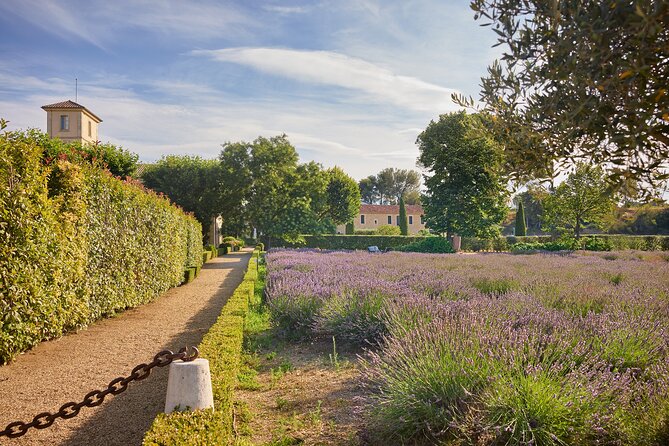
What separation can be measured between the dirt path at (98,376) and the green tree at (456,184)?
24472 mm

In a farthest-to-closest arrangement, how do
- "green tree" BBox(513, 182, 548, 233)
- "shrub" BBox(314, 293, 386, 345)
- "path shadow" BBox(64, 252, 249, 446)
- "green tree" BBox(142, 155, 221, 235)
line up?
"green tree" BBox(513, 182, 548, 233)
"green tree" BBox(142, 155, 221, 235)
"shrub" BBox(314, 293, 386, 345)
"path shadow" BBox(64, 252, 249, 446)

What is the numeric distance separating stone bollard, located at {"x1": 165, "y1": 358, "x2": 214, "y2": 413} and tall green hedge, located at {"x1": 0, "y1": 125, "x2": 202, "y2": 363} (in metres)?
4.18

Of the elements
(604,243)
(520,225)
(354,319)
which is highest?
(520,225)

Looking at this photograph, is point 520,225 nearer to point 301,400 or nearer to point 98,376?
point 98,376

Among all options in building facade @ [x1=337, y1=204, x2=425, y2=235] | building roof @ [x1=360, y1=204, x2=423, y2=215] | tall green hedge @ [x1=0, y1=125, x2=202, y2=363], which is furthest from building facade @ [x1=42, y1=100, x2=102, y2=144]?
tall green hedge @ [x1=0, y1=125, x2=202, y2=363]

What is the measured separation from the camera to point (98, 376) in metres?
5.97

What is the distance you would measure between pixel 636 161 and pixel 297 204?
33141 millimetres

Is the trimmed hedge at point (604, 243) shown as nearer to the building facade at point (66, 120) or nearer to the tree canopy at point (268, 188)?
the tree canopy at point (268, 188)

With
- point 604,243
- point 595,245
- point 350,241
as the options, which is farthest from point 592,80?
point 350,241

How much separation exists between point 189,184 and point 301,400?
32041 millimetres

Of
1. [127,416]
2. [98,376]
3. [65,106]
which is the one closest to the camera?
[127,416]

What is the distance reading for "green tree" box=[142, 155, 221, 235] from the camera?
3441cm

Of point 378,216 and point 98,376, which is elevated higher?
point 378,216

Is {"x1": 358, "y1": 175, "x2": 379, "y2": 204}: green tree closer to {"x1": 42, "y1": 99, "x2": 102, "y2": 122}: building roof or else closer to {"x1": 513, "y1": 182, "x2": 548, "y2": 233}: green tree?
{"x1": 513, "y1": 182, "x2": 548, "y2": 233}: green tree
